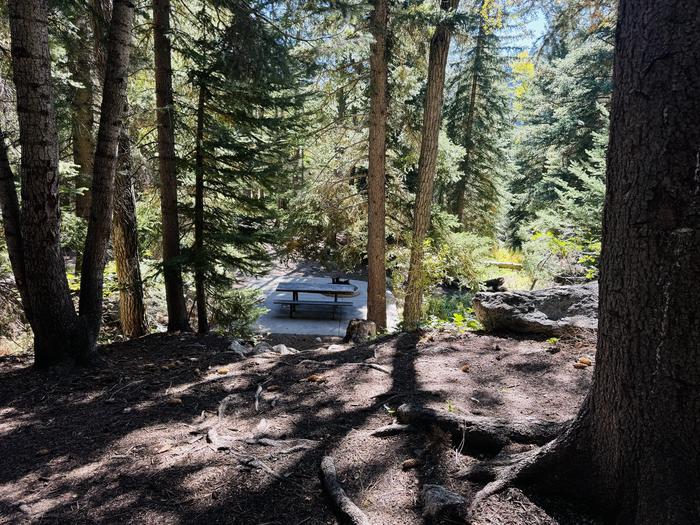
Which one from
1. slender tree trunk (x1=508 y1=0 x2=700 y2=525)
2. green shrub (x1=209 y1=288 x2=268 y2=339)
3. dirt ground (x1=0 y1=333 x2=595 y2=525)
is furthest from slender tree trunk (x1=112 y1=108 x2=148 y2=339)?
slender tree trunk (x1=508 y1=0 x2=700 y2=525)

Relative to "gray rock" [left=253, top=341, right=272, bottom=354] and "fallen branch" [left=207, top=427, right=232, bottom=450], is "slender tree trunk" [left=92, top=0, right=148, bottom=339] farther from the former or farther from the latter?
"fallen branch" [left=207, top=427, right=232, bottom=450]

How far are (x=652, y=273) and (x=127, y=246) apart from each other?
7.45 meters

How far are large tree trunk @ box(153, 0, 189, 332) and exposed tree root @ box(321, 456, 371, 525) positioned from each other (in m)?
4.95

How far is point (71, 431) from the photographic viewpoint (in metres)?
3.37

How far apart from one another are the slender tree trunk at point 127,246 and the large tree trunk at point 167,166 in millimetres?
550

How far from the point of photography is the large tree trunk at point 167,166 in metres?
6.44

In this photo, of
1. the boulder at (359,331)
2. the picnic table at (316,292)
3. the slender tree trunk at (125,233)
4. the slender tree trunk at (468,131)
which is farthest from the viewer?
the slender tree trunk at (468,131)

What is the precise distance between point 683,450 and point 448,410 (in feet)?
5.00

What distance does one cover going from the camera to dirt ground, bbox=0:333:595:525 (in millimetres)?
2207

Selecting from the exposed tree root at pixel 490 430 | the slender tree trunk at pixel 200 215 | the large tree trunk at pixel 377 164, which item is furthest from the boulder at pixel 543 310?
the slender tree trunk at pixel 200 215

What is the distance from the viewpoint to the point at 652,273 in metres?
1.57

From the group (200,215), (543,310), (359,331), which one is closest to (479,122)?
(359,331)

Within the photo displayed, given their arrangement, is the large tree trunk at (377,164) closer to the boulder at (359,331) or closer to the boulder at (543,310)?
the boulder at (359,331)

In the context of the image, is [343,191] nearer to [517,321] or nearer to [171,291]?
[171,291]
